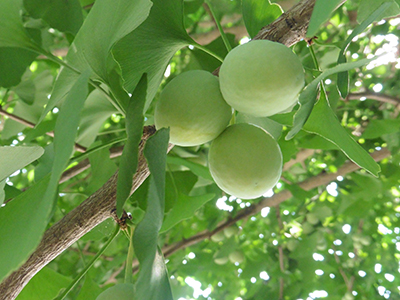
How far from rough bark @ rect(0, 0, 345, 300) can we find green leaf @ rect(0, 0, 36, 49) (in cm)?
23

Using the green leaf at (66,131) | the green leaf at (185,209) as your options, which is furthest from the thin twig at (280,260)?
the green leaf at (66,131)

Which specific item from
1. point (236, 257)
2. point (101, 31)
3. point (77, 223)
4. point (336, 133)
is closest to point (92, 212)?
point (77, 223)

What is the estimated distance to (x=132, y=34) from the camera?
0.52m

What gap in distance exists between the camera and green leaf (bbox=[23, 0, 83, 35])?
2.17ft

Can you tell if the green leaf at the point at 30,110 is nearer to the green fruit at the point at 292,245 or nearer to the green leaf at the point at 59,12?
the green leaf at the point at 59,12

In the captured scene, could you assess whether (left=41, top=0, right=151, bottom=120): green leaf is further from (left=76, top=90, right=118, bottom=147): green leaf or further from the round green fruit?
the round green fruit

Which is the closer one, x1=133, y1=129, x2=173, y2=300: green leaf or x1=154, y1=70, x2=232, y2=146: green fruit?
x1=133, y1=129, x2=173, y2=300: green leaf

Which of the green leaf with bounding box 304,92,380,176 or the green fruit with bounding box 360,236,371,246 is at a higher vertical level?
the green leaf with bounding box 304,92,380,176

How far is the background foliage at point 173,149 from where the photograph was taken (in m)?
0.37

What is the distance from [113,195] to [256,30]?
1.12 feet

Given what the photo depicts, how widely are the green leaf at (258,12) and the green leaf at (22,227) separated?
0.38m

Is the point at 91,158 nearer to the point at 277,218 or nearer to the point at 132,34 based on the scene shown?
the point at 132,34

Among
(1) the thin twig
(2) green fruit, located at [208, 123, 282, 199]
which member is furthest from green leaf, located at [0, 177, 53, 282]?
(1) the thin twig

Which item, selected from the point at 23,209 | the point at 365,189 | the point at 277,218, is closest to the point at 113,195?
the point at 23,209
